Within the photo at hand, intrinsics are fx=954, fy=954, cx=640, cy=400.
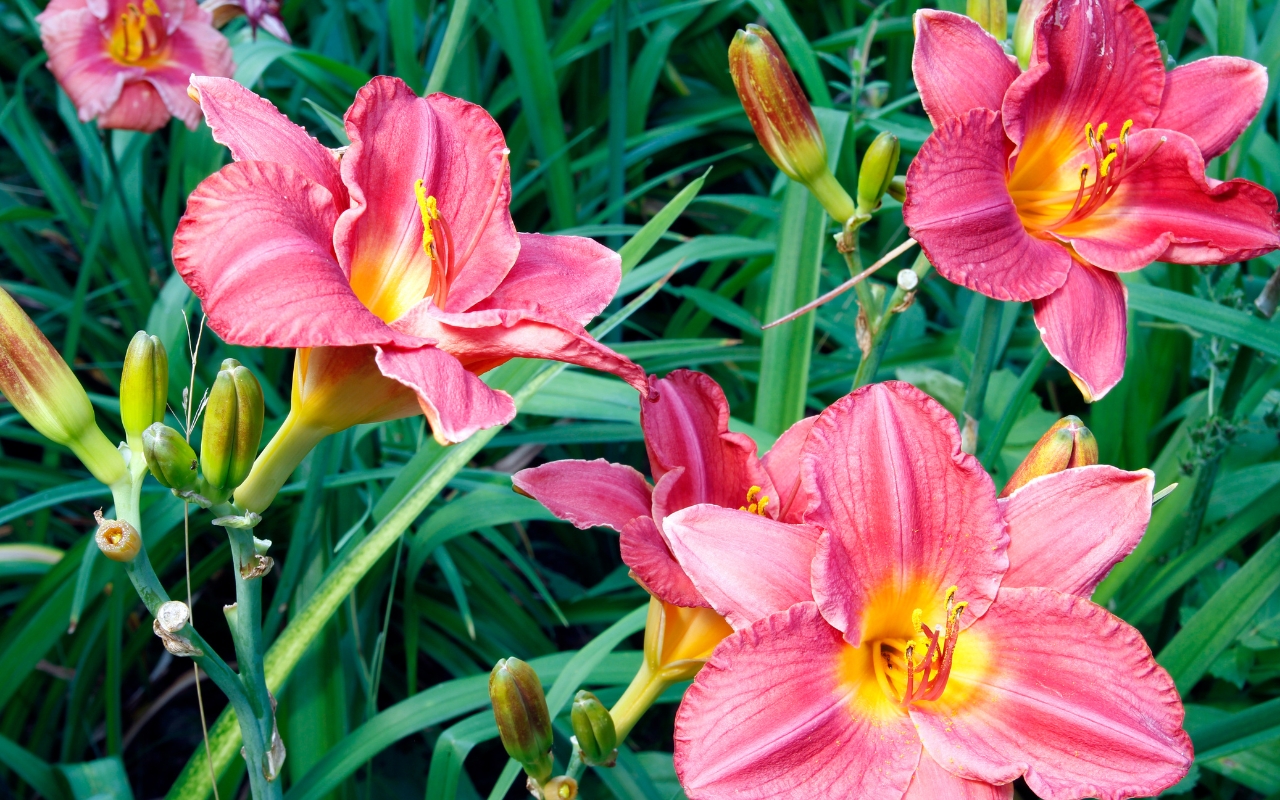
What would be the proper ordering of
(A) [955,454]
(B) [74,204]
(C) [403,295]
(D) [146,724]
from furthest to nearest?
(B) [74,204] → (D) [146,724] → (C) [403,295] → (A) [955,454]

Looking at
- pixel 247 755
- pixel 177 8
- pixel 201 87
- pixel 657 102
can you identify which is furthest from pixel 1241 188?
pixel 177 8

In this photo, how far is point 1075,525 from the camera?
84 cm

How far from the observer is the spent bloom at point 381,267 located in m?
0.69

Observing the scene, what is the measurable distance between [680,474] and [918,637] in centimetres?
25

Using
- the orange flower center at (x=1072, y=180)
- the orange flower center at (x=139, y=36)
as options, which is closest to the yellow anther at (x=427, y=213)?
the orange flower center at (x=1072, y=180)

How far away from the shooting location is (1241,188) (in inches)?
42.4

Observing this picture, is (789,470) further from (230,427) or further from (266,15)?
(266,15)

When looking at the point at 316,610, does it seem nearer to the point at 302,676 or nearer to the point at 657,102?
A: the point at 302,676

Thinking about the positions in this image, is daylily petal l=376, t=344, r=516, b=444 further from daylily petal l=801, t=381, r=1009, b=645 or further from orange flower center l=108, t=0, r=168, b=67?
orange flower center l=108, t=0, r=168, b=67

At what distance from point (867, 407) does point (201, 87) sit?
638 mm

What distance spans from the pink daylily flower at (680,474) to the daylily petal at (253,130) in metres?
0.34

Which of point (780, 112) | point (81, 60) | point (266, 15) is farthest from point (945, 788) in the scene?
point (81, 60)

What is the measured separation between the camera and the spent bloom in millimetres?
693

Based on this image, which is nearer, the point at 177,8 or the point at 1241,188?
the point at 1241,188
